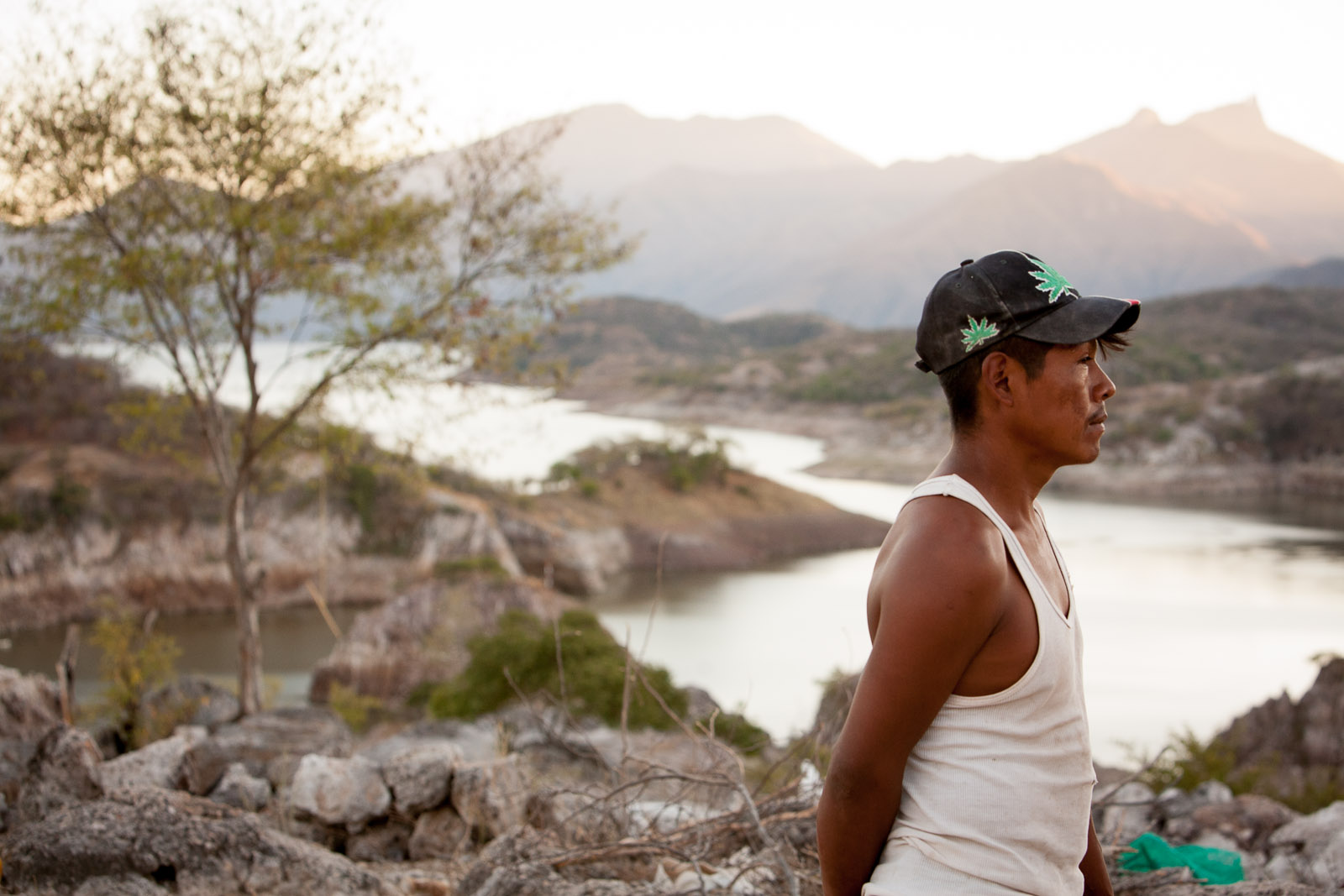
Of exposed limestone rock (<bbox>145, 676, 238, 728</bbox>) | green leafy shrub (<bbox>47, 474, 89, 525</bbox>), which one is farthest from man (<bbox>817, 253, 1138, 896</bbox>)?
green leafy shrub (<bbox>47, 474, 89, 525</bbox>)

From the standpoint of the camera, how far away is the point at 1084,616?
84.8ft

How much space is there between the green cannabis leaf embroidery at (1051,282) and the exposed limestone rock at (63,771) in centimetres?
457

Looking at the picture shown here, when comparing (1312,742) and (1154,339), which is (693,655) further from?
(1154,339)

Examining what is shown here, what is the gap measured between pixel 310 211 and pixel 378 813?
5665 millimetres

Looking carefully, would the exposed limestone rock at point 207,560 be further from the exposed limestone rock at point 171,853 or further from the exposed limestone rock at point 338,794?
the exposed limestone rock at point 171,853

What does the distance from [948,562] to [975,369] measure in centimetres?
33

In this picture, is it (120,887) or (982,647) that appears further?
(120,887)

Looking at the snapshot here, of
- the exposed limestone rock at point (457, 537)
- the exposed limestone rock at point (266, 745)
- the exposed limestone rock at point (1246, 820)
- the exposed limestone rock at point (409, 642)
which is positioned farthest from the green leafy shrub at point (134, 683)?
the exposed limestone rock at point (457, 537)

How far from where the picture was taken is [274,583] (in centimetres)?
2353

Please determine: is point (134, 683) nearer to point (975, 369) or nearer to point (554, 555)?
point (975, 369)

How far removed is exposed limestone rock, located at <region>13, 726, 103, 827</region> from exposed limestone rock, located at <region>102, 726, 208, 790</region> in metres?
0.11

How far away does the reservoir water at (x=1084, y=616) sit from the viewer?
10070 mm

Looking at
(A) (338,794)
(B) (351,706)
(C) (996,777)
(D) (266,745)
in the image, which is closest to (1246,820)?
(A) (338,794)

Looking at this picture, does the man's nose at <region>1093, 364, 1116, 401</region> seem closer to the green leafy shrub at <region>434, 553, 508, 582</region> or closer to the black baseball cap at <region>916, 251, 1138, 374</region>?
the black baseball cap at <region>916, 251, 1138, 374</region>
